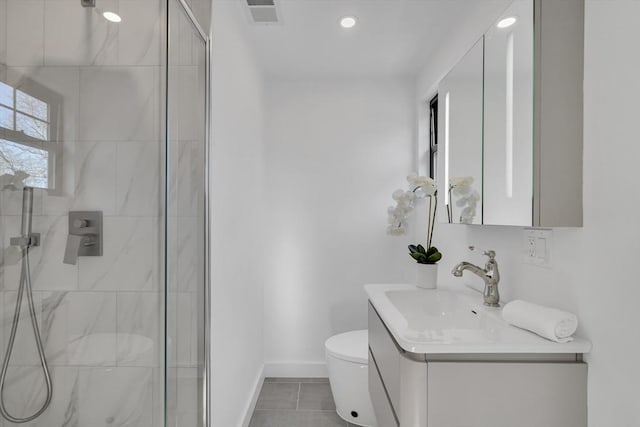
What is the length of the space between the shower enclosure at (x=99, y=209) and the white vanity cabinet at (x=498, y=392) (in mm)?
797

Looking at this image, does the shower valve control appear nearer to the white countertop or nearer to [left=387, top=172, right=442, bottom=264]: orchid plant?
the white countertop

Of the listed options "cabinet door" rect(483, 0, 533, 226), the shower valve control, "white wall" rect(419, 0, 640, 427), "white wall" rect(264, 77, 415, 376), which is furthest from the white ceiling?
the shower valve control

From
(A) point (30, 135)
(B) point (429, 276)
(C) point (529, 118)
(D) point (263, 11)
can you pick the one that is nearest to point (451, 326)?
(B) point (429, 276)

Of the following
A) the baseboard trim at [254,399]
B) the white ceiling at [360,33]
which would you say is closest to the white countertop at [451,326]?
the baseboard trim at [254,399]

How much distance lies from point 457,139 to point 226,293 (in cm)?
137

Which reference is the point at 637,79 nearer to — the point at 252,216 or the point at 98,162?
the point at 98,162

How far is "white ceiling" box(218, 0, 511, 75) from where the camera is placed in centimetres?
197

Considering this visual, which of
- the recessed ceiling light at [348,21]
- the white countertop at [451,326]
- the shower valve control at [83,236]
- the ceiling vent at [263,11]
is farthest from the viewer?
the recessed ceiling light at [348,21]

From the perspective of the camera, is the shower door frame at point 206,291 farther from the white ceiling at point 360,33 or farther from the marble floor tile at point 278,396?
the marble floor tile at point 278,396

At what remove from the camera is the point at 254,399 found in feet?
8.12

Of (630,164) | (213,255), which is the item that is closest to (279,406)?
→ (213,255)

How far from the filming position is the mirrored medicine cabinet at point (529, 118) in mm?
1151

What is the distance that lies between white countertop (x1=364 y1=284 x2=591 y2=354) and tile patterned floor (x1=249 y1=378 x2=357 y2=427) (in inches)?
40.6

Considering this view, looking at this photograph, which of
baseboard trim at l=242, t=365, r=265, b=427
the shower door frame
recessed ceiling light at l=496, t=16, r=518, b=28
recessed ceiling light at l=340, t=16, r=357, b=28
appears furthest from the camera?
baseboard trim at l=242, t=365, r=265, b=427
